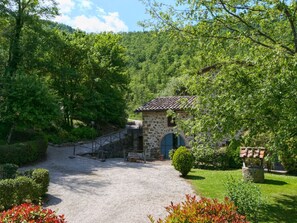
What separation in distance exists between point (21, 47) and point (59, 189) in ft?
43.3

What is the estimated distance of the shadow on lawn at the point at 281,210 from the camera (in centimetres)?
905

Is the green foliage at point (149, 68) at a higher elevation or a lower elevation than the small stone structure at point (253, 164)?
higher

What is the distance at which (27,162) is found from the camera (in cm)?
1789

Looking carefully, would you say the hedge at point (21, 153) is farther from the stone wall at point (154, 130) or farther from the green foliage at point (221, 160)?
the green foliage at point (221, 160)

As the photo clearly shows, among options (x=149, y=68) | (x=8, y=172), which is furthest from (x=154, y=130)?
(x=149, y=68)

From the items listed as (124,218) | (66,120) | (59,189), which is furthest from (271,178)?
(66,120)

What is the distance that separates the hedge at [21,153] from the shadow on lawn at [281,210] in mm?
13245

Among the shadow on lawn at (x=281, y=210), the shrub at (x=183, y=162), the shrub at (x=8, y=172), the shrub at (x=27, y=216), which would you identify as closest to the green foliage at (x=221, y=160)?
the shrub at (x=183, y=162)

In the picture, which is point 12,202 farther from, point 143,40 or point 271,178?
point 143,40

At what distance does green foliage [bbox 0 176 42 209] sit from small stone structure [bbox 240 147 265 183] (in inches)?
348

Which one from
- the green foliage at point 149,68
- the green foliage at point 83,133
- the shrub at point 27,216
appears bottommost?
the shrub at point 27,216

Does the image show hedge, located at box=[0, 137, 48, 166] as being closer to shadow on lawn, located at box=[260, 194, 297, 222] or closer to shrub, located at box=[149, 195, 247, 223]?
shadow on lawn, located at box=[260, 194, 297, 222]

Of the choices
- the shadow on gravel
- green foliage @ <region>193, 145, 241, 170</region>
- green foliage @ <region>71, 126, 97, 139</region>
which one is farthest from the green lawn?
green foliage @ <region>71, 126, 97, 139</region>

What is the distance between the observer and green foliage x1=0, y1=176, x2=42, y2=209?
1016 centimetres
